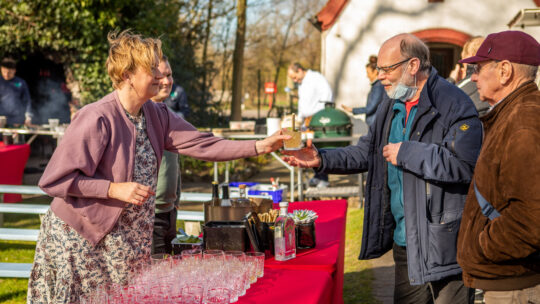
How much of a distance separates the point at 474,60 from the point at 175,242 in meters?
1.83

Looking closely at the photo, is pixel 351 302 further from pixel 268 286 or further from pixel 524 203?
pixel 524 203

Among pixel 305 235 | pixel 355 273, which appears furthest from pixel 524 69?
pixel 355 273

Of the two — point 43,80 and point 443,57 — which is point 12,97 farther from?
point 443,57

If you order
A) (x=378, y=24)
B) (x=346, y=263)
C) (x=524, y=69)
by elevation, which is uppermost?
(x=378, y=24)

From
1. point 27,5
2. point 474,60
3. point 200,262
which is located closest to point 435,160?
point 474,60

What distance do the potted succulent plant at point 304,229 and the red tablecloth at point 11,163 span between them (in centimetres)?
592

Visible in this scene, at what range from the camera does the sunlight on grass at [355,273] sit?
5.34m

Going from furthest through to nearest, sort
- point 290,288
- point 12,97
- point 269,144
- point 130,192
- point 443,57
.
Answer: point 443,57
point 12,97
point 269,144
point 130,192
point 290,288

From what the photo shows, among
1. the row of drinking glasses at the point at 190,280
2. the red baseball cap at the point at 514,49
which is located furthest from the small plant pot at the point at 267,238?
the red baseball cap at the point at 514,49

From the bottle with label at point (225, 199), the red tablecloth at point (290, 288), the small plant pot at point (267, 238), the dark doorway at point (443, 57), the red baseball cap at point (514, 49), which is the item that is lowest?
the red tablecloth at point (290, 288)

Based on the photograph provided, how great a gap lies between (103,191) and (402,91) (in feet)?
5.56

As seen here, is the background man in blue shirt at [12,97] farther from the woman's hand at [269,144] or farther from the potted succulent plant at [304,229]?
the potted succulent plant at [304,229]

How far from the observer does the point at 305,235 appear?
3.29 meters

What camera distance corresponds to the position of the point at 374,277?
5.90m
